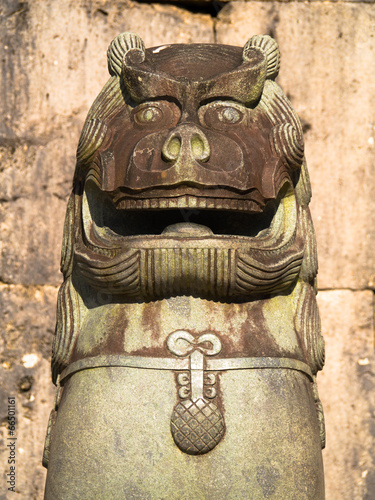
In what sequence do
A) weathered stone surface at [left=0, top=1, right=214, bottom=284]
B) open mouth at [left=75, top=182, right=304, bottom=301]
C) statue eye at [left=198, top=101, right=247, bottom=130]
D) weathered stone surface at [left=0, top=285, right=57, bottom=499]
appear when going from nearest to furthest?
open mouth at [left=75, top=182, right=304, bottom=301], statue eye at [left=198, top=101, right=247, bottom=130], weathered stone surface at [left=0, top=285, right=57, bottom=499], weathered stone surface at [left=0, top=1, right=214, bottom=284]

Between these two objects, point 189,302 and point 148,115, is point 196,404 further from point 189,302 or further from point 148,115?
point 148,115

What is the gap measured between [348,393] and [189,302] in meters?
1.67

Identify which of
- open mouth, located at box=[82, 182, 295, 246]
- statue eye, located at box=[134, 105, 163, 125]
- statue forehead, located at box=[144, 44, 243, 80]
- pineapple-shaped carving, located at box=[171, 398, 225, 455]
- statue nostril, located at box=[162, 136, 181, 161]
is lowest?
pineapple-shaped carving, located at box=[171, 398, 225, 455]

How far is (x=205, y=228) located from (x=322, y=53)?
6.38 ft

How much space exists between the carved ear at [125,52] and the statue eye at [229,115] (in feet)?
1.11

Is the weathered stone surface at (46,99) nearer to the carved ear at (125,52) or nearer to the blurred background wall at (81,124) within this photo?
the blurred background wall at (81,124)

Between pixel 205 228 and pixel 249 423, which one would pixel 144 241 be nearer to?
pixel 205 228

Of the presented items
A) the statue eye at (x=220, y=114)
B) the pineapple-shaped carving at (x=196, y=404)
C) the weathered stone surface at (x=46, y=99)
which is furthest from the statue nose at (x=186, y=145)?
the weathered stone surface at (x=46, y=99)

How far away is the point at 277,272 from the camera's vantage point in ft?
10.4

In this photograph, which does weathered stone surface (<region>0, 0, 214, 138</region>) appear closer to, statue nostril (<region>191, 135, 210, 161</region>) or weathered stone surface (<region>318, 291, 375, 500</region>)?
weathered stone surface (<region>318, 291, 375, 500</region>)

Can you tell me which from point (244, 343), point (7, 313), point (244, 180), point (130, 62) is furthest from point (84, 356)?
point (7, 313)

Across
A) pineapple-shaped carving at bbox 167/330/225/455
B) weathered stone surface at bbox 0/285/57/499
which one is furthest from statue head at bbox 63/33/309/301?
weathered stone surface at bbox 0/285/57/499

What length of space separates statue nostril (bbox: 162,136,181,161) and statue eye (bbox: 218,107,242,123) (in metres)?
0.22

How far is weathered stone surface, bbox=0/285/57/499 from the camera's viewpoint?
445 centimetres
